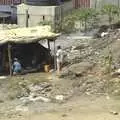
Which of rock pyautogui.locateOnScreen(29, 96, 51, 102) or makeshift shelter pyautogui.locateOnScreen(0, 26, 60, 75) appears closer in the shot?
rock pyautogui.locateOnScreen(29, 96, 51, 102)

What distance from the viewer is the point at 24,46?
24219mm

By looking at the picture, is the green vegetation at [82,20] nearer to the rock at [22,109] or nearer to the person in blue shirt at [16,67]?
the person in blue shirt at [16,67]

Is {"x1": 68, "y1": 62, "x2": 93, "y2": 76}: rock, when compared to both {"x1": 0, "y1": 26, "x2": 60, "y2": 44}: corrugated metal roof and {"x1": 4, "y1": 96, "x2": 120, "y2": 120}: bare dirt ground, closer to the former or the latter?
{"x1": 0, "y1": 26, "x2": 60, "y2": 44}: corrugated metal roof

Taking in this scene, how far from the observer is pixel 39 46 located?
24484mm

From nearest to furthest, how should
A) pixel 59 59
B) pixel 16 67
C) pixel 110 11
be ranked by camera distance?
pixel 16 67 < pixel 59 59 < pixel 110 11

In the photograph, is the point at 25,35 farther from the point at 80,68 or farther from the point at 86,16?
the point at 86,16

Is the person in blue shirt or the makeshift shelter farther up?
the makeshift shelter

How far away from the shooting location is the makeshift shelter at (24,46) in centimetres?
2331

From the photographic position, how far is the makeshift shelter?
23312mm

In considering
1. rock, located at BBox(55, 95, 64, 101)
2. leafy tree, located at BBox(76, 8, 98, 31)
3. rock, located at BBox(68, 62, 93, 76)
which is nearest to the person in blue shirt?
rock, located at BBox(68, 62, 93, 76)

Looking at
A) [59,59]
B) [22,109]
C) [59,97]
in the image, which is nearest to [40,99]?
[59,97]

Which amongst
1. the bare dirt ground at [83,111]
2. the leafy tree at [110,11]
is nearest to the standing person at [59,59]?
the bare dirt ground at [83,111]

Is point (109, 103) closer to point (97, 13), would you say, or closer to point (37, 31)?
point (37, 31)

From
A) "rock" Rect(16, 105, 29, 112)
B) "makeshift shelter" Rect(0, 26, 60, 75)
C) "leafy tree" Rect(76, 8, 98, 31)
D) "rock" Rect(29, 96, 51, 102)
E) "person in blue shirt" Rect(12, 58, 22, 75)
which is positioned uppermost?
"leafy tree" Rect(76, 8, 98, 31)
